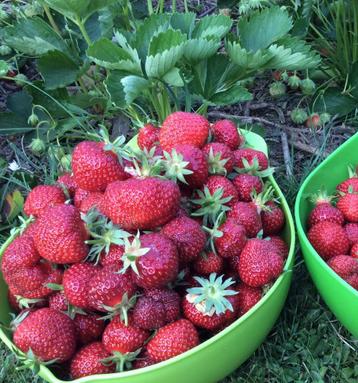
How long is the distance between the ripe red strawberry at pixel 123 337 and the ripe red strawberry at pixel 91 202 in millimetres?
192

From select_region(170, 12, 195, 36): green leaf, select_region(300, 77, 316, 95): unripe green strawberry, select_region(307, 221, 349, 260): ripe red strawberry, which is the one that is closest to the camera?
select_region(307, 221, 349, 260): ripe red strawberry

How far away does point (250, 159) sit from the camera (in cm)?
105

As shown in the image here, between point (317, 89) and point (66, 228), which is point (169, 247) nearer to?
point (66, 228)

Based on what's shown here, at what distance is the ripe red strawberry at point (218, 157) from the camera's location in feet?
3.24

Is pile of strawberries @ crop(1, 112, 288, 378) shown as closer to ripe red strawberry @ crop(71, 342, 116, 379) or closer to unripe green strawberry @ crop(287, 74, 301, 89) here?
ripe red strawberry @ crop(71, 342, 116, 379)

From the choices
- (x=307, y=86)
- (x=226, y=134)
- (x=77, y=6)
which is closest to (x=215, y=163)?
(x=226, y=134)

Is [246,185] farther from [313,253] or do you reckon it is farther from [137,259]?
[137,259]

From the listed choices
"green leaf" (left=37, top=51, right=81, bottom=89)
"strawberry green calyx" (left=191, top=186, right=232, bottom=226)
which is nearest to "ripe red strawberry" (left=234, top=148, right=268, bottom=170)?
"strawberry green calyx" (left=191, top=186, right=232, bottom=226)

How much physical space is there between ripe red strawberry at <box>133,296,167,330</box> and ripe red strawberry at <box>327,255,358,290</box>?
318 mm

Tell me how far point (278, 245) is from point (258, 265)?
0.34 ft

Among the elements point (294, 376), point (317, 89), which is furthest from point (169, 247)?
point (317, 89)

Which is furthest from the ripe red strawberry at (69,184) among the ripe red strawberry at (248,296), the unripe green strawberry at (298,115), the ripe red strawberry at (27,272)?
the unripe green strawberry at (298,115)

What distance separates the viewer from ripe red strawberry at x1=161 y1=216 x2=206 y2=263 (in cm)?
86

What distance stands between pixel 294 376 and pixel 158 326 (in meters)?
0.32
